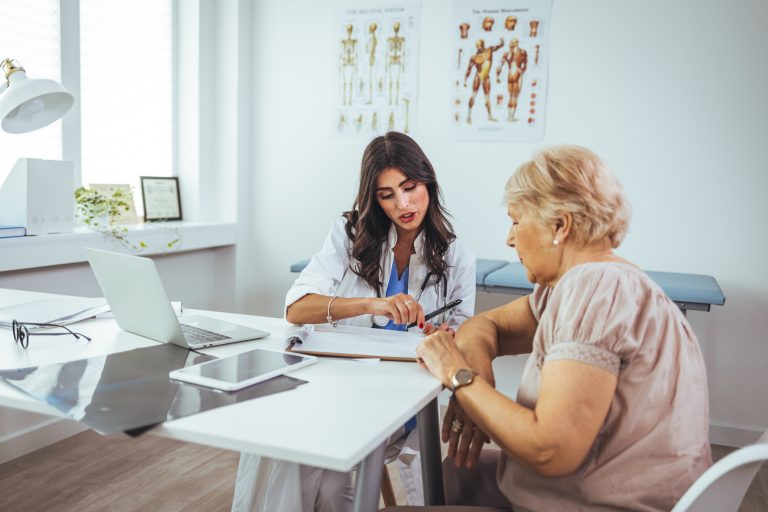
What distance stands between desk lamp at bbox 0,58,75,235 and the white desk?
0.84 meters

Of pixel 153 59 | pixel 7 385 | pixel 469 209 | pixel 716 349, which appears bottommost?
pixel 716 349

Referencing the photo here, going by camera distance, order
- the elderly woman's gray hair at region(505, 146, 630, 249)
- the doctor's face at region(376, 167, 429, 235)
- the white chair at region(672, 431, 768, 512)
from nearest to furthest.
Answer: the white chair at region(672, 431, 768, 512) < the elderly woman's gray hair at region(505, 146, 630, 249) < the doctor's face at region(376, 167, 429, 235)

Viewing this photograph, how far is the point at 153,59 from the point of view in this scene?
3643mm

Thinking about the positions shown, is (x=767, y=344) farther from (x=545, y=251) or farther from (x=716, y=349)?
(x=545, y=251)

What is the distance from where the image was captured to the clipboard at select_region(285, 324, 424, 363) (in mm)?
1496

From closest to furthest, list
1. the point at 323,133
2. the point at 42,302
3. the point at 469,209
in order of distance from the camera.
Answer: the point at 42,302 → the point at 469,209 → the point at 323,133

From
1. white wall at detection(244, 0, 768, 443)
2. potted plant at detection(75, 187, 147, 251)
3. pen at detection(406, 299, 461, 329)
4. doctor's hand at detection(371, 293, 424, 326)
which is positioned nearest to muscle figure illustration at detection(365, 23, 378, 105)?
white wall at detection(244, 0, 768, 443)

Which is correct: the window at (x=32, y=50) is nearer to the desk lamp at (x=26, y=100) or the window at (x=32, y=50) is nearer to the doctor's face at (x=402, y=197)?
the desk lamp at (x=26, y=100)

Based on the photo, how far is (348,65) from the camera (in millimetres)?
3668

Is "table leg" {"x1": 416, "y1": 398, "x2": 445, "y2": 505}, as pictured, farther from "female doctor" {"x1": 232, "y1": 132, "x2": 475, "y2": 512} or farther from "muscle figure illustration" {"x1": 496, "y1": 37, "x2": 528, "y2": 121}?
"muscle figure illustration" {"x1": 496, "y1": 37, "x2": 528, "y2": 121}

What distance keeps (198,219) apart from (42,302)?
197 centimetres

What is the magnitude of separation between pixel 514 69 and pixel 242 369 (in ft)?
8.07

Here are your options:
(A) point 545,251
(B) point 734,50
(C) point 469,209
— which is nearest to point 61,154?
(C) point 469,209

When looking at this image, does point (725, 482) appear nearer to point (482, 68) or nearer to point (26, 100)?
point (26, 100)
